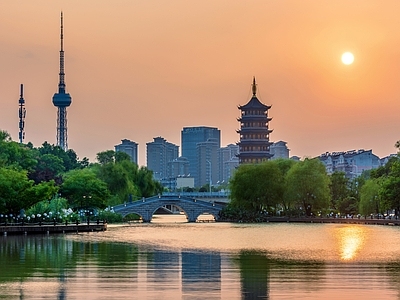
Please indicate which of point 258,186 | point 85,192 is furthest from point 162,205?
point 85,192

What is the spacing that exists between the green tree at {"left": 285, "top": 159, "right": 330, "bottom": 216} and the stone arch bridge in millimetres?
13448

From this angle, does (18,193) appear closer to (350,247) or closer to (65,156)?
(350,247)

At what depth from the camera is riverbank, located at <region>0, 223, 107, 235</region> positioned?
62.4 m

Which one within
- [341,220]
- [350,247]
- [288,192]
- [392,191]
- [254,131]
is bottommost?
[350,247]

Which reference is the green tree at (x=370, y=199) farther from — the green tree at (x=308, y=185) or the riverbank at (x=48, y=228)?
the riverbank at (x=48, y=228)

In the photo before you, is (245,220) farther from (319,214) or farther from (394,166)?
(394,166)

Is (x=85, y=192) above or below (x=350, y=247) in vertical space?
above

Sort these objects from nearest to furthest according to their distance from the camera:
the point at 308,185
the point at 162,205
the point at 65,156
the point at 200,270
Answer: the point at 200,270 → the point at 308,185 → the point at 162,205 → the point at 65,156

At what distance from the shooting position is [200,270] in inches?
1294

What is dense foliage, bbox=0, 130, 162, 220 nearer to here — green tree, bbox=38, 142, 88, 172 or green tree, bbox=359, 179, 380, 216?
green tree, bbox=38, 142, 88, 172

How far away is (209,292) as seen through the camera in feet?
85.7

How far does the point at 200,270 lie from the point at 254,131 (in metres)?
99.3

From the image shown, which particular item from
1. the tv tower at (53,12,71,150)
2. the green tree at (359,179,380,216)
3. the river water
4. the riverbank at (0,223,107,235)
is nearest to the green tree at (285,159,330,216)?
the green tree at (359,179,380,216)

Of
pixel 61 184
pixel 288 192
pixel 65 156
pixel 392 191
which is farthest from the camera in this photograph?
pixel 65 156
